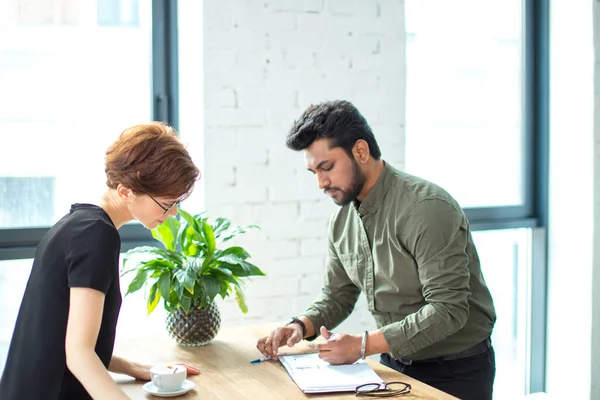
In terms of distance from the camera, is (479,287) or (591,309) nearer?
(479,287)

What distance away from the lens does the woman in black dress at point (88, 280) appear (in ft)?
4.46

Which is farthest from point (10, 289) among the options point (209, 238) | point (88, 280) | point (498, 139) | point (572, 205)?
point (572, 205)

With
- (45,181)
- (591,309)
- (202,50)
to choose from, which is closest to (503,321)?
(591,309)

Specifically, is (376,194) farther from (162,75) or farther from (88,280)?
(162,75)

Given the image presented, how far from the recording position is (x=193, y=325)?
2041mm

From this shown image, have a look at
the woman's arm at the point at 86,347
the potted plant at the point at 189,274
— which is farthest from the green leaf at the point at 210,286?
the woman's arm at the point at 86,347

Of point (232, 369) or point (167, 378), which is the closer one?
point (167, 378)

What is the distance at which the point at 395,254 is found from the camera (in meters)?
2.00

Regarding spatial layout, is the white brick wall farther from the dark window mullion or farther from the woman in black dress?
the woman in black dress

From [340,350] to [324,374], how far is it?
0.10m

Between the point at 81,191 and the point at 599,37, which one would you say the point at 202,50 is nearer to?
the point at 81,191

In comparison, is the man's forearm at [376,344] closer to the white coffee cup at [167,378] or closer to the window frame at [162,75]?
the white coffee cup at [167,378]

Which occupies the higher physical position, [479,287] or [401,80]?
[401,80]

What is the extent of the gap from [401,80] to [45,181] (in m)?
1.42
